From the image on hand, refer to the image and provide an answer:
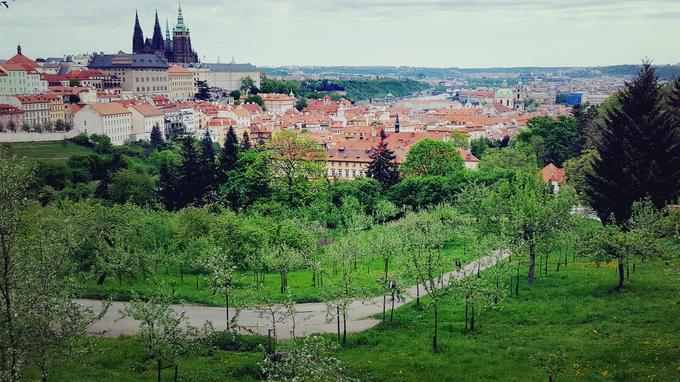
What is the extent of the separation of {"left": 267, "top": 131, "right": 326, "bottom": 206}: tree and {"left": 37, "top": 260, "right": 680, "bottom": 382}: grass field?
2613 cm

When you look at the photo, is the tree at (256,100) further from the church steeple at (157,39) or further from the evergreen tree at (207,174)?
the evergreen tree at (207,174)

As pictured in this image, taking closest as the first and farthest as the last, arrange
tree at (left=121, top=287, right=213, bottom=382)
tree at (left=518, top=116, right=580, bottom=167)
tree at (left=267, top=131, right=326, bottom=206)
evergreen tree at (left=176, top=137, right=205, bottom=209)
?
tree at (left=121, top=287, right=213, bottom=382) < tree at (left=267, top=131, right=326, bottom=206) < evergreen tree at (left=176, top=137, right=205, bottom=209) < tree at (left=518, top=116, right=580, bottom=167)

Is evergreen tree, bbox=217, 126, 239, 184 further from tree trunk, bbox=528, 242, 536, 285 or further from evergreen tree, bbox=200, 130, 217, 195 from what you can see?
tree trunk, bbox=528, 242, 536, 285

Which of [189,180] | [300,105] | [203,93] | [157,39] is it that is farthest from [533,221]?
[157,39]

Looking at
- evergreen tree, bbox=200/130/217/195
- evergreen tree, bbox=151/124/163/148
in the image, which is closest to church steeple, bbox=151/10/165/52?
evergreen tree, bbox=151/124/163/148

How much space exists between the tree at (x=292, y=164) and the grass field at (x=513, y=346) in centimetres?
2613

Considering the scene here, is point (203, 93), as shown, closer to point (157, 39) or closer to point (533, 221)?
point (157, 39)

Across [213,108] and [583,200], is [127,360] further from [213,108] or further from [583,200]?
[213,108]

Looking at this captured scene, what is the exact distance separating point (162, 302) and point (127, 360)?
378cm

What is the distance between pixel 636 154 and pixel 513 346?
16.6 meters

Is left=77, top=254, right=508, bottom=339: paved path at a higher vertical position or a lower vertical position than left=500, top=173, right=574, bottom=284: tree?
lower

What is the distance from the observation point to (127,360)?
22.6 metres

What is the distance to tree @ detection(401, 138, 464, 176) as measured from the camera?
208 feet

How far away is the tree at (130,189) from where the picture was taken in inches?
2435
